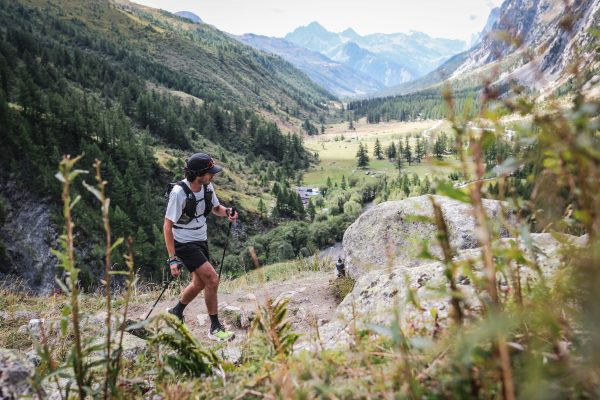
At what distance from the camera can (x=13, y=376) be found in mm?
2252

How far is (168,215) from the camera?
5.52 meters

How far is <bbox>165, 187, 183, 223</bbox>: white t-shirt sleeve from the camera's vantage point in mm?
5473

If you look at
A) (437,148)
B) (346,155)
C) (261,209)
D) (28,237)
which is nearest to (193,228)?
(437,148)

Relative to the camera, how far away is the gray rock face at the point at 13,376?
216 cm

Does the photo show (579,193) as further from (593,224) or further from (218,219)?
(218,219)

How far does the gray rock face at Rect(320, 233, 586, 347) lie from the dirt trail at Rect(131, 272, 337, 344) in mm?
2331

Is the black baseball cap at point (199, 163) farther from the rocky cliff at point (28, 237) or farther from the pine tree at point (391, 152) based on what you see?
the pine tree at point (391, 152)

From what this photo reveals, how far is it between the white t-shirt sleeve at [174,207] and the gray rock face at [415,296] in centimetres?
262

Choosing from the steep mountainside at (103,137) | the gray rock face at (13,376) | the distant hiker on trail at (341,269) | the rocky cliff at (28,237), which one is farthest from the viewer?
the steep mountainside at (103,137)

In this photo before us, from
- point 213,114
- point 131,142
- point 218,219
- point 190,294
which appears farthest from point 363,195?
point 190,294

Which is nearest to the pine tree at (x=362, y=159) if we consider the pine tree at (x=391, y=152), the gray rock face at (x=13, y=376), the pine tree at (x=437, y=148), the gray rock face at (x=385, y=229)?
the pine tree at (x=391, y=152)

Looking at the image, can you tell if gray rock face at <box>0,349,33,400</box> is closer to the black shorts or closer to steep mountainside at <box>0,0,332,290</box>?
the black shorts

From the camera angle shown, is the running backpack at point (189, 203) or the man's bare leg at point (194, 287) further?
the man's bare leg at point (194, 287)

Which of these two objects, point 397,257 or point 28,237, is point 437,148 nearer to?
point 397,257
